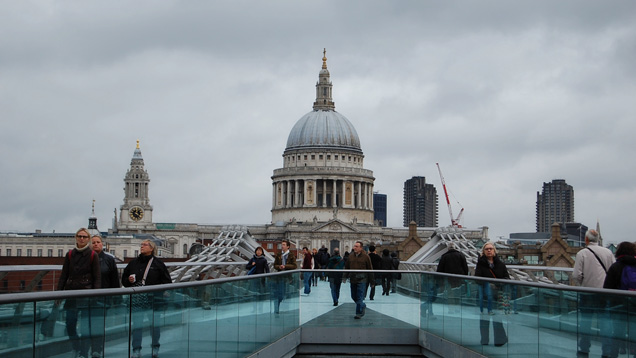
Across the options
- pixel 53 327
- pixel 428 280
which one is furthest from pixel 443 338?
pixel 53 327

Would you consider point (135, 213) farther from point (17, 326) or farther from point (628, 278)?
point (17, 326)

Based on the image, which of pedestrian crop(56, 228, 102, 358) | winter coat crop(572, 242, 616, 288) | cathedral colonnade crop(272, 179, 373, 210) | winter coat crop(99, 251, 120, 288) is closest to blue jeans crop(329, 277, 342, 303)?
winter coat crop(572, 242, 616, 288)

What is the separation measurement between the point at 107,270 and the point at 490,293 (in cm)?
511

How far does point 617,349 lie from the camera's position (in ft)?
36.2

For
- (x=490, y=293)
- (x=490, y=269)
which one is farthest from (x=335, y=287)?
(x=490, y=293)

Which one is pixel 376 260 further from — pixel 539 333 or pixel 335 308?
pixel 539 333

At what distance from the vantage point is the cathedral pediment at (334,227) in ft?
620

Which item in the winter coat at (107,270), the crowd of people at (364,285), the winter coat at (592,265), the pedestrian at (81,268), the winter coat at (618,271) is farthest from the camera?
the winter coat at (592,265)

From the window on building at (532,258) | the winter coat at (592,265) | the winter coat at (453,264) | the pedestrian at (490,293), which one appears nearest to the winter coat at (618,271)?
the winter coat at (592,265)

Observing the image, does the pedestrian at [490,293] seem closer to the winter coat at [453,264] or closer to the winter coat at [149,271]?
the winter coat at [453,264]

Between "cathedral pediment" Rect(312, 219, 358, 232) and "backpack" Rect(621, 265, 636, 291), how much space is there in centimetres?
17528

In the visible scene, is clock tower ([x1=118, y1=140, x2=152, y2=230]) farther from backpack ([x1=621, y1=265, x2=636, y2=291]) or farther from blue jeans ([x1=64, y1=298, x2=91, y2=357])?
blue jeans ([x1=64, y1=298, x2=91, y2=357])

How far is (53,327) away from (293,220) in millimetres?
184682

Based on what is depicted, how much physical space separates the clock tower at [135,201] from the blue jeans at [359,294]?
588 ft
